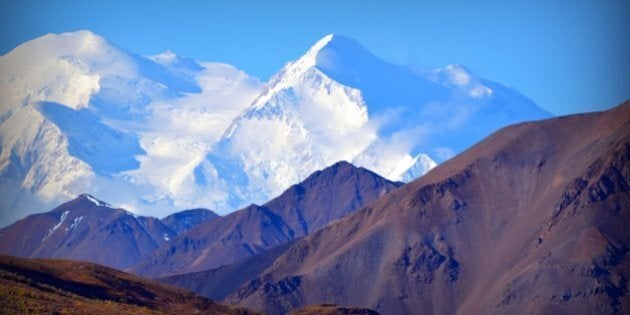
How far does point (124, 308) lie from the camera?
123000 millimetres

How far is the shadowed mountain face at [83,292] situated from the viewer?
113 metres

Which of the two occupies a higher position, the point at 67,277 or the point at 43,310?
the point at 67,277

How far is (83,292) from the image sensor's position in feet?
436

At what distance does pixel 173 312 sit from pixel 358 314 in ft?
174

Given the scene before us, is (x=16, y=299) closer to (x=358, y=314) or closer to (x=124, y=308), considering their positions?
(x=124, y=308)

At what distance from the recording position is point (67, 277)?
136750 mm

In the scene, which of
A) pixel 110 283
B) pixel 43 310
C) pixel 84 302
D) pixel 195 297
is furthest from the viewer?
pixel 195 297

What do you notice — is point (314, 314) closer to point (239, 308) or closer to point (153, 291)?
point (239, 308)

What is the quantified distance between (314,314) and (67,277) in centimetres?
5543

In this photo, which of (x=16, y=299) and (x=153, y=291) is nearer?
(x=16, y=299)

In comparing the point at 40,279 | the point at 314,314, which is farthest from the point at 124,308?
the point at 314,314

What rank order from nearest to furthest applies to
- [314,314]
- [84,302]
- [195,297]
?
1. [84,302]
2. [195,297]
3. [314,314]

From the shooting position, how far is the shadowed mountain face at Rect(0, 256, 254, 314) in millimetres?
112750

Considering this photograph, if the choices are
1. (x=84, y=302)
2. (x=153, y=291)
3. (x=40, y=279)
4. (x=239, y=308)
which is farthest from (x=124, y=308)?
(x=239, y=308)
